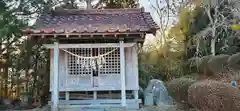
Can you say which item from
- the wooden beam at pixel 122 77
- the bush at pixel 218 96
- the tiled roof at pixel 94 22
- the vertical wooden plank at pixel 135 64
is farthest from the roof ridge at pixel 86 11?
A: the bush at pixel 218 96

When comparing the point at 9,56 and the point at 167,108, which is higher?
the point at 9,56

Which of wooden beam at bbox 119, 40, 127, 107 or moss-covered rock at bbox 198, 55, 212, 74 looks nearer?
wooden beam at bbox 119, 40, 127, 107

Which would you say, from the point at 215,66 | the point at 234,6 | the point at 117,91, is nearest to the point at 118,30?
the point at 117,91

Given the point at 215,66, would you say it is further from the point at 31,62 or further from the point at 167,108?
the point at 31,62

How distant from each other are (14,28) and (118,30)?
180 inches

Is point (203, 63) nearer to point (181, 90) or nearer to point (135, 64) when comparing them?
point (135, 64)

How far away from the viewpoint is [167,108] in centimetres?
988

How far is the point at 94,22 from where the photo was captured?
1120cm

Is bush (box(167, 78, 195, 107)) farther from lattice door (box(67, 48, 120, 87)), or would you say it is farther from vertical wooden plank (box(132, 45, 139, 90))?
lattice door (box(67, 48, 120, 87))

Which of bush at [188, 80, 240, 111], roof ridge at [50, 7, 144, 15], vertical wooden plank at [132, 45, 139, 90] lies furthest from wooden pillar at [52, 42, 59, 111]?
bush at [188, 80, 240, 111]

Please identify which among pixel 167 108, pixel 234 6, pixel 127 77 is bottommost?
pixel 167 108

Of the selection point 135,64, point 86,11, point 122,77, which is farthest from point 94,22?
point 122,77

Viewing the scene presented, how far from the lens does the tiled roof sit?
9.69 m

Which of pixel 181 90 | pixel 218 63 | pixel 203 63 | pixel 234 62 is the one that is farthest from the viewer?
pixel 203 63
